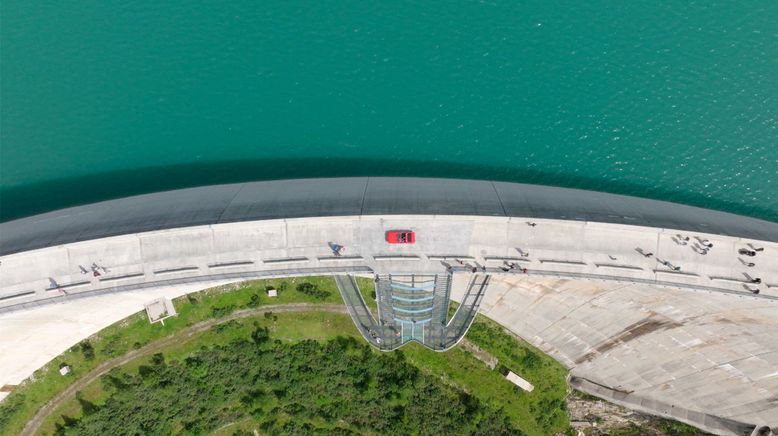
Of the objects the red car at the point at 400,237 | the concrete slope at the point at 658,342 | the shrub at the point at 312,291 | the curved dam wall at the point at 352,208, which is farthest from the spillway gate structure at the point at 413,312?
the curved dam wall at the point at 352,208

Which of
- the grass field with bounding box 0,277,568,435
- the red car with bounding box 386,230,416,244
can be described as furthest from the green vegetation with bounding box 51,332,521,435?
the red car with bounding box 386,230,416,244

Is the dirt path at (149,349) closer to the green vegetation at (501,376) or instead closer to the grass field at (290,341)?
the grass field at (290,341)

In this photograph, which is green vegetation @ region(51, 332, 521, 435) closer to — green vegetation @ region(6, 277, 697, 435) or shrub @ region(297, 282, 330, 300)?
green vegetation @ region(6, 277, 697, 435)

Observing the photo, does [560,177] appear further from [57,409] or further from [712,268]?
[57,409]

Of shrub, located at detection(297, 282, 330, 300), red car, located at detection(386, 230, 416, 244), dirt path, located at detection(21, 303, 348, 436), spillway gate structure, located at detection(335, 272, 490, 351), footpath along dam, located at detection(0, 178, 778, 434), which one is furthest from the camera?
shrub, located at detection(297, 282, 330, 300)

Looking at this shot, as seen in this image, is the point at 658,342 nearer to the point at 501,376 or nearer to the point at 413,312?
the point at 501,376

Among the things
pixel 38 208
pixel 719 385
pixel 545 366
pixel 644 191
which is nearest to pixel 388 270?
pixel 545 366

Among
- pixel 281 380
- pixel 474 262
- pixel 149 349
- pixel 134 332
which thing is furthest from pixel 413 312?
pixel 134 332
